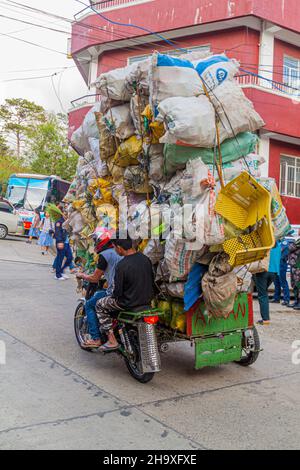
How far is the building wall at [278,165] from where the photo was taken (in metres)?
18.3

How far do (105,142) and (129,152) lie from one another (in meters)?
0.71

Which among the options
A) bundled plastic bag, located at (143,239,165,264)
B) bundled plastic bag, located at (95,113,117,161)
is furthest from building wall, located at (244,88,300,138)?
bundled plastic bag, located at (143,239,165,264)

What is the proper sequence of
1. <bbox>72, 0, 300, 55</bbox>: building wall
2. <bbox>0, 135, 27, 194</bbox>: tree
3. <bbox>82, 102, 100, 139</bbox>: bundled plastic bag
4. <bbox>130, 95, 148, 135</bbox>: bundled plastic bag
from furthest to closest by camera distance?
<bbox>0, 135, 27, 194</bbox>: tree, <bbox>72, 0, 300, 55</bbox>: building wall, <bbox>82, 102, 100, 139</bbox>: bundled plastic bag, <bbox>130, 95, 148, 135</bbox>: bundled plastic bag

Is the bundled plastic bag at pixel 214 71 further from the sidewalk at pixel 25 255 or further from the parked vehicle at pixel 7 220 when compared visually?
the parked vehicle at pixel 7 220

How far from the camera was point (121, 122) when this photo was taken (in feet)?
20.3

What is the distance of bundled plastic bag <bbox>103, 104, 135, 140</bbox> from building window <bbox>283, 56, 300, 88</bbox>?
13981 mm

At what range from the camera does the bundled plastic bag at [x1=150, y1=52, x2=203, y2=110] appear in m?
5.21

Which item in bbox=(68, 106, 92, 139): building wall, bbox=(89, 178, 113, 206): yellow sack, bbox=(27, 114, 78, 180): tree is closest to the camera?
bbox=(89, 178, 113, 206): yellow sack

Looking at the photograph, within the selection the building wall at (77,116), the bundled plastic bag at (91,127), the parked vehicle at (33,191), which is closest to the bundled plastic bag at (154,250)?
the bundled plastic bag at (91,127)

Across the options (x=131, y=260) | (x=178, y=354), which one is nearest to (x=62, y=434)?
(x=131, y=260)

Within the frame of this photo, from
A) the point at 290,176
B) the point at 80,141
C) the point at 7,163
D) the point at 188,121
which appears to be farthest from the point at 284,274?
the point at 7,163

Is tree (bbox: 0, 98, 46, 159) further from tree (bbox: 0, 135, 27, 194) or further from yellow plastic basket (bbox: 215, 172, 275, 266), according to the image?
yellow plastic basket (bbox: 215, 172, 275, 266)

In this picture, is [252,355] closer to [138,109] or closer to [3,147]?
[138,109]

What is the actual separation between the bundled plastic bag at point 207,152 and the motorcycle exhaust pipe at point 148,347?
1671 mm
